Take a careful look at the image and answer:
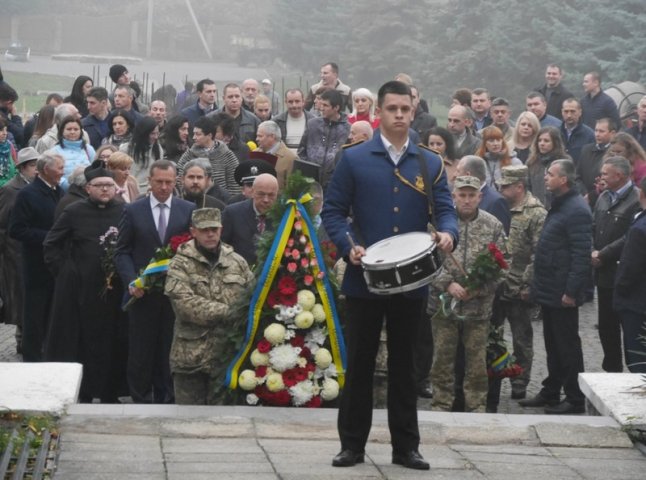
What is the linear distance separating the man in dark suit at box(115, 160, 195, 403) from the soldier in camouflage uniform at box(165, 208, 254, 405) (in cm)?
87

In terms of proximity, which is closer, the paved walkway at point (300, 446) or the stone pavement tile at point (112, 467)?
the stone pavement tile at point (112, 467)

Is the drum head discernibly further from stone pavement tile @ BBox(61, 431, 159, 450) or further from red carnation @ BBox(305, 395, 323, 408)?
red carnation @ BBox(305, 395, 323, 408)

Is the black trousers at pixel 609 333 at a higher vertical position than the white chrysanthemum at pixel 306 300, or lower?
lower

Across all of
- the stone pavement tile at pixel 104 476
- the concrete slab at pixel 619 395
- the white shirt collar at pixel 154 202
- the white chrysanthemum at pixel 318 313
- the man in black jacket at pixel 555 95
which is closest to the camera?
the stone pavement tile at pixel 104 476

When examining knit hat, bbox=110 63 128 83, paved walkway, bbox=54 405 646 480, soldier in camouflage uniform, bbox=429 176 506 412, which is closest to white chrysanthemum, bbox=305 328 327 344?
paved walkway, bbox=54 405 646 480

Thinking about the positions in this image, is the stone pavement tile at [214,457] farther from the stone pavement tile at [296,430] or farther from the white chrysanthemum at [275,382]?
the white chrysanthemum at [275,382]

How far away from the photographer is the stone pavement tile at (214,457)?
342 inches

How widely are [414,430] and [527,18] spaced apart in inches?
1228

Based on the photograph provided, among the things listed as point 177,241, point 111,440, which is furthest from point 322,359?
point 111,440

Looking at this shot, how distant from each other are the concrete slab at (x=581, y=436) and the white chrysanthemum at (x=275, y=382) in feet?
6.21

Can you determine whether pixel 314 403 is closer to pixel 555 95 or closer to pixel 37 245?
pixel 37 245

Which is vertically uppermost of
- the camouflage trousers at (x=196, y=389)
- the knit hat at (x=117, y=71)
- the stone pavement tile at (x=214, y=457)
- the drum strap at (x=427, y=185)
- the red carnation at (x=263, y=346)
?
the knit hat at (x=117, y=71)

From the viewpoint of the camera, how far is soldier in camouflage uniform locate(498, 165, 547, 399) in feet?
43.5

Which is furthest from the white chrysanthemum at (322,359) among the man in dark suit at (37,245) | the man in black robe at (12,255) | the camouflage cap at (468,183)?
the man in black robe at (12,255)
